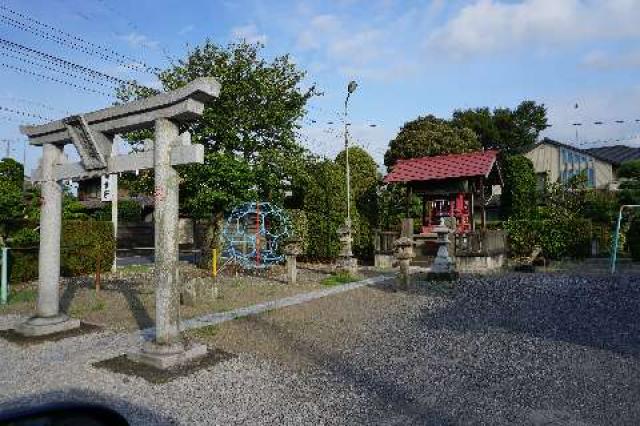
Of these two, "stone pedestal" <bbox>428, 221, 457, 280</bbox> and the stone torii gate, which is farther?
"stone pedestal" <bbox>428, 221, 457, 280</bbox>

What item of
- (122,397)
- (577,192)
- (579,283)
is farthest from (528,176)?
(122,397)

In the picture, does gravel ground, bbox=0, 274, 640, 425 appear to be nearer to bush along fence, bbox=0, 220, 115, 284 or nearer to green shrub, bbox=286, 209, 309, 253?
bush along fence, bbox=0, 220, 115, 284

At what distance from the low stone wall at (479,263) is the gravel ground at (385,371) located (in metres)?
6.82

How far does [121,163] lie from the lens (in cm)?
695

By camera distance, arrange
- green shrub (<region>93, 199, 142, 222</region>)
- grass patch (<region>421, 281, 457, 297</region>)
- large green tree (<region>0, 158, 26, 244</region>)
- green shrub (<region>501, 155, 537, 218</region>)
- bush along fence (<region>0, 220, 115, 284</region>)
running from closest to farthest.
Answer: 1. grass patch (<region>421, 281, 457, 297</region>)
2. bush along fence (<region>0, 220, 115, 284</region>)
3. large green tree (<region>0, 158, 26, 244</region>)
4. green shrub (<region>501, 155, 537, 218</region>)
5. green shrub (<region>93, 199, 142, 222</region>)

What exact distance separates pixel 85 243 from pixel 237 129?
6176mm

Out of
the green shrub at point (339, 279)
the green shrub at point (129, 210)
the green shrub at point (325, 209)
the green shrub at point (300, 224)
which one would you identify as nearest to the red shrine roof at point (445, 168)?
the green shrub at point (325, 209)

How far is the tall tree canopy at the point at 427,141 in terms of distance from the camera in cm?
3394

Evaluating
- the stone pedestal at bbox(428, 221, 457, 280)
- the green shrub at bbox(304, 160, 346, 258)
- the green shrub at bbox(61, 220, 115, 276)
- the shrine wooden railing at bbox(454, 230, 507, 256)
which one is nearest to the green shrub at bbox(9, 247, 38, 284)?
the green shrub at bbox(61, 220, 115, 276)

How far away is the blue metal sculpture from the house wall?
78.2 feet

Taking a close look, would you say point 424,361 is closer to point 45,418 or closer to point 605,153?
point 45,418

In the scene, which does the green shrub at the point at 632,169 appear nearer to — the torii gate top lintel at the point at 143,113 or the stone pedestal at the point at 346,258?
the stone pedestal at the point at 346,258

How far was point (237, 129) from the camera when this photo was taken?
15.8 m

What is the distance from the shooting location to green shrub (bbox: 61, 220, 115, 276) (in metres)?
15.0
